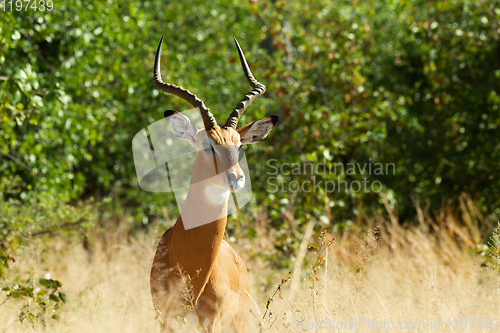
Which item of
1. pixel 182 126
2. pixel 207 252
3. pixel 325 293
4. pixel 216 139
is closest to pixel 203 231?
pixel 207 252

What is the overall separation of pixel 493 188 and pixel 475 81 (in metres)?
1.73

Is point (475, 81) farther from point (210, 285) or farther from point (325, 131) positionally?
point (210, 285)

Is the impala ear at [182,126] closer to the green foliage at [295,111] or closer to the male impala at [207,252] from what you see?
the male impala at [207,252]

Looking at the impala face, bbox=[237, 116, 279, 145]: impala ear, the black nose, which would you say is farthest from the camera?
bbox=[237, 116, 279, 145]: impala ear

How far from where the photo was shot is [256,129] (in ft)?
15.5

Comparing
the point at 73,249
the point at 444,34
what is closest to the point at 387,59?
the point at 444,34

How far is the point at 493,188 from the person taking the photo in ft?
29.4

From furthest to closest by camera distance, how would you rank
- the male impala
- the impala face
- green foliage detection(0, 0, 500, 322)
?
1. green foliage detection(0, 0, 500, 322)
2. the male impala
3. the impala face

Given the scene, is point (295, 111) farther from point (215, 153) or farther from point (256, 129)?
point (215, 153)

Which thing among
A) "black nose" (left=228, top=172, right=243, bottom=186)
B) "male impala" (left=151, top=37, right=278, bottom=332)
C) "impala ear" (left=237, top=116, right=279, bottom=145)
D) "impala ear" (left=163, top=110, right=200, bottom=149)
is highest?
"impala ear" (left=163, top=110, right=200, bottom=149)

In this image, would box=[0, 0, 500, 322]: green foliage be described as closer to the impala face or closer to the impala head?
the impala head

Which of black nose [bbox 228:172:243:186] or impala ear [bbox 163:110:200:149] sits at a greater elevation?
impala ear [bbox 163:110:200:149]

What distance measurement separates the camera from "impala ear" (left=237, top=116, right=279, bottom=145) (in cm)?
468

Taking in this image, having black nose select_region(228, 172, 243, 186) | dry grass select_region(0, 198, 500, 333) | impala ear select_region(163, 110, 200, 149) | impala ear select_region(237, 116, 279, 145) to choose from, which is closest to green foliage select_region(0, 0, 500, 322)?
dry grass select_region(0, 198, 500, 333)
